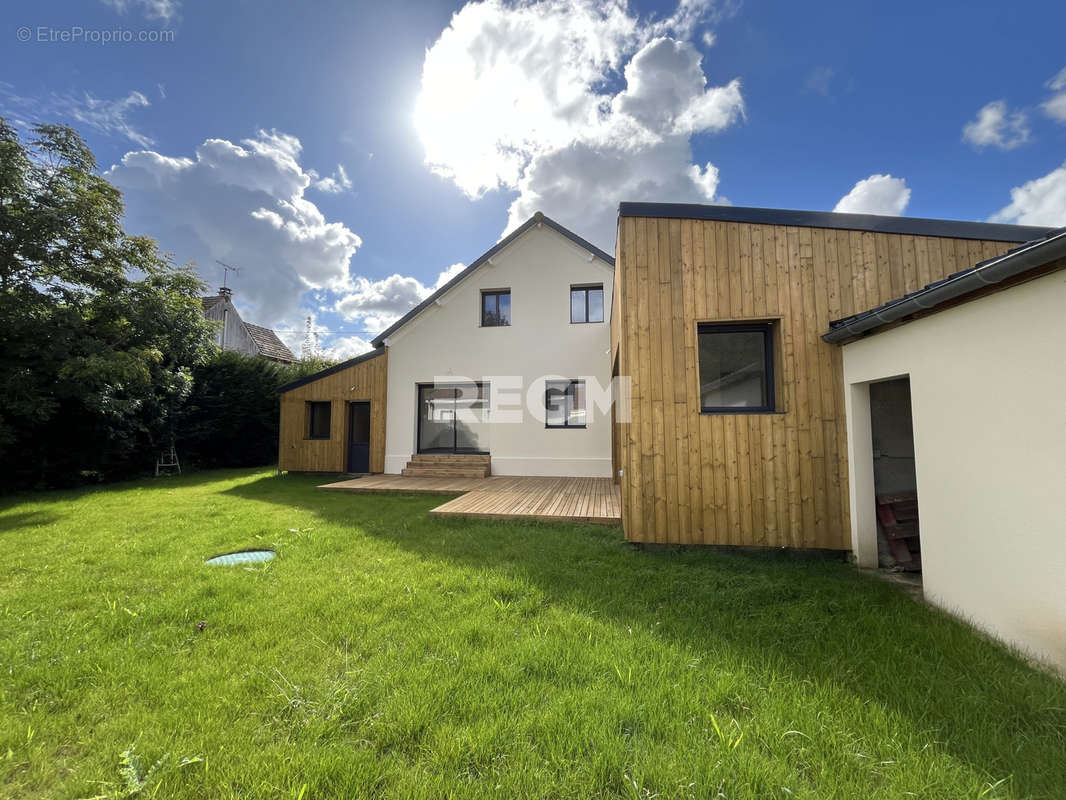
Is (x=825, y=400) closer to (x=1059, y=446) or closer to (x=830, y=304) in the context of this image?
(x=830, y=304)

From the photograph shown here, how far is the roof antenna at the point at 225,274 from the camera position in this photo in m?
17.0

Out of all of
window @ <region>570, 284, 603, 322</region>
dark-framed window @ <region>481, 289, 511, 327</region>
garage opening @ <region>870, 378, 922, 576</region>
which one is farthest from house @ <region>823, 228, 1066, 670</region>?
dark-framed window @ <region>481, 289, 511, 327</region>

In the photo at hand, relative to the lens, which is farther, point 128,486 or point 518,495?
point 128,486

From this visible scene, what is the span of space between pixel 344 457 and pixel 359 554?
7.28 metres

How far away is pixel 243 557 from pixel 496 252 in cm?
844

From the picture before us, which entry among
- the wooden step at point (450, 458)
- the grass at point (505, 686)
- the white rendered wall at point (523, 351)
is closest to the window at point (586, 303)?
the white rendered wall at point (523, 351)

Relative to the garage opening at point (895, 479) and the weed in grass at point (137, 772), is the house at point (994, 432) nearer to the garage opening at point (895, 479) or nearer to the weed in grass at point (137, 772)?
the garage opening at point (895, 479)

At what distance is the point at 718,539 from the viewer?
398cm

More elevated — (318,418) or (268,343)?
(268,343)

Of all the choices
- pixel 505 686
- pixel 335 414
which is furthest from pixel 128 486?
A: pixel 505 686

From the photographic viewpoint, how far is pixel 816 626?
254 centimetres

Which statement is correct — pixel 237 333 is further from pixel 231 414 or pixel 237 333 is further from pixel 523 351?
pixel 523 351

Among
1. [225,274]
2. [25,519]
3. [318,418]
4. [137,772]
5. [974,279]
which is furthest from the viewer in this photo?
[225,274]

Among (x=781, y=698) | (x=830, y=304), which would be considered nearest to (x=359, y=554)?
(x=781, y=698)
